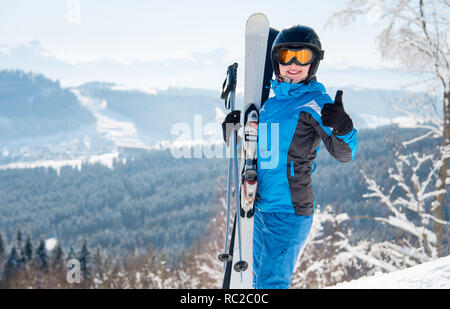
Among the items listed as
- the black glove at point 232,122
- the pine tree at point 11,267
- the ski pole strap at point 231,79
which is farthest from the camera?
the pine tree at point 11,267

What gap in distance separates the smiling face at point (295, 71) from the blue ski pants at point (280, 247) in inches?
38.4

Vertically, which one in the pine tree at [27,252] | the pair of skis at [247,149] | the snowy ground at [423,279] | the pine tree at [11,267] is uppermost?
the pair of skis at [247,149]

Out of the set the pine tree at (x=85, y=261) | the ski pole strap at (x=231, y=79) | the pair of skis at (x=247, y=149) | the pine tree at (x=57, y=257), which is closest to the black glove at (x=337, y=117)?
the pair of skis at (x=247, y=149)

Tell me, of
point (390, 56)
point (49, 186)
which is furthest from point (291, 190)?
point (49, 186)

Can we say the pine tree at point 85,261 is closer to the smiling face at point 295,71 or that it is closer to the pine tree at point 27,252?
the pine tree at point 27,252

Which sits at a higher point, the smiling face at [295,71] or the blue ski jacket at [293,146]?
the smiling face at [295,71]

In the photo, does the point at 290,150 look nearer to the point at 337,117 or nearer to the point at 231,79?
the point at 337,117

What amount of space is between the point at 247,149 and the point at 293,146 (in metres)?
0.38

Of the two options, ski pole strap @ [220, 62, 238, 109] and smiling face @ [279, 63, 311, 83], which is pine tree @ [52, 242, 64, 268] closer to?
ski pole strap @ [220, 62, 238, 109]

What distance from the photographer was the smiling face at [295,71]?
2.38 meters

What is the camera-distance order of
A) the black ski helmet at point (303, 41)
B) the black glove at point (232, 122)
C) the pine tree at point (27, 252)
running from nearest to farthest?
the black ski helmet at point (303, 41) < the black glove at point (232, 122) < the pine tree at point (27, 252)

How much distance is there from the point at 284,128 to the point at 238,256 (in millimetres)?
1085

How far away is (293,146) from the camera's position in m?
2.27
